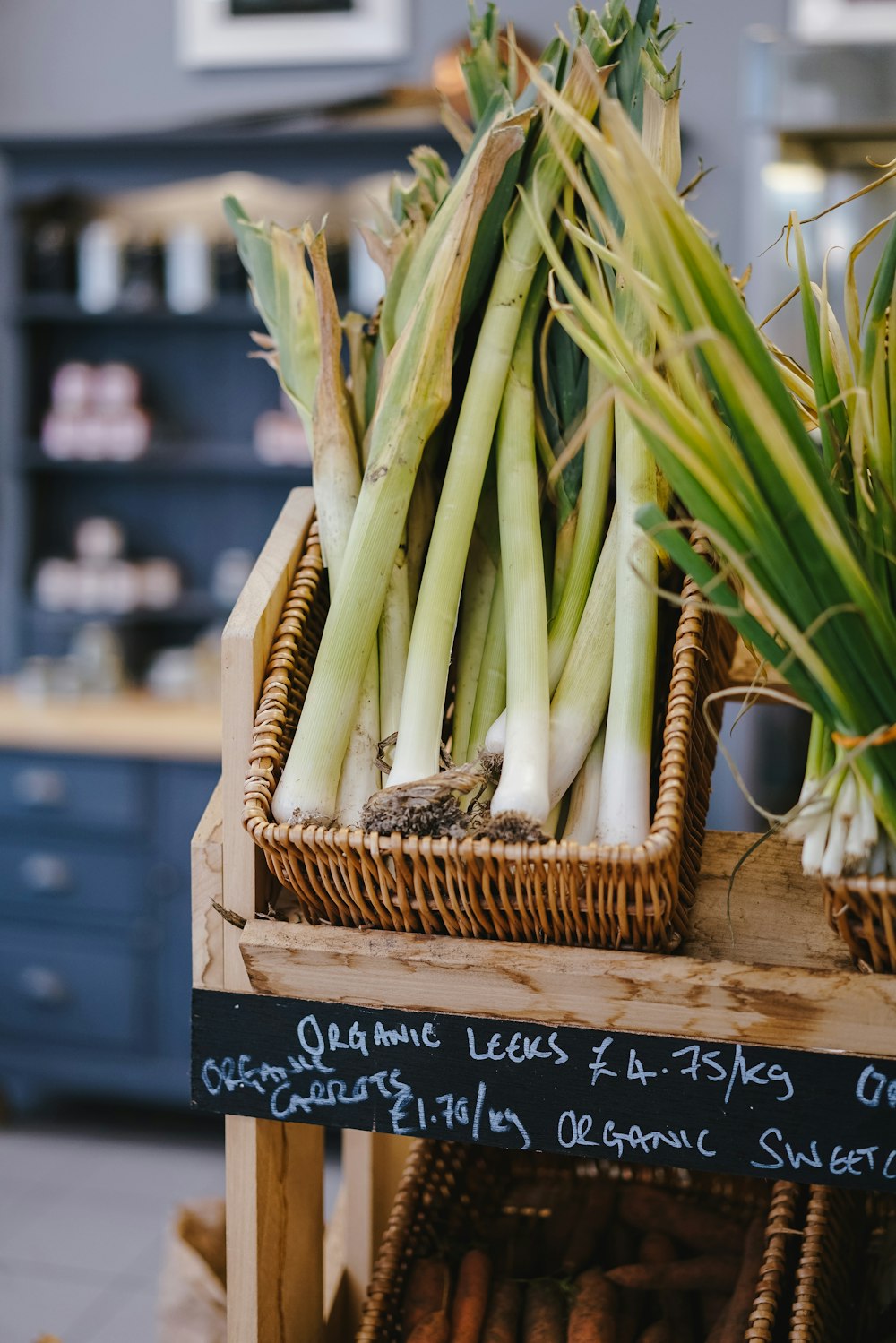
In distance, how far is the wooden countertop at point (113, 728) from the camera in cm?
277

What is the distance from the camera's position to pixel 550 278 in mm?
729

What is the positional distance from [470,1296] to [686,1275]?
0.17m

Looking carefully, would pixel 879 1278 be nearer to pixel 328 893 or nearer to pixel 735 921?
pixel 735 921

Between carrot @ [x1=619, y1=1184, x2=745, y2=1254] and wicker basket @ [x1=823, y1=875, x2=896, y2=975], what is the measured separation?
42 cm

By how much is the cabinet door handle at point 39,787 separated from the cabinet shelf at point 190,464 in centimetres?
89

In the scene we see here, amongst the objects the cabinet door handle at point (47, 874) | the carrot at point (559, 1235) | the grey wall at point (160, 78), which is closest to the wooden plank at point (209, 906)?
the carrot at point (559, 1235)

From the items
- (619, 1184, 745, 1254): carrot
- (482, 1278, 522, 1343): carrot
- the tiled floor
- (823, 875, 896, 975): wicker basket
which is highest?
(823, 875, 896, 975): wicker basket

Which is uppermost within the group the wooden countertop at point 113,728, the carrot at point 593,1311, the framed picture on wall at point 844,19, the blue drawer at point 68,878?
the framed picture on wall at point 844,19

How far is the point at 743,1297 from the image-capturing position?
2.85 ft

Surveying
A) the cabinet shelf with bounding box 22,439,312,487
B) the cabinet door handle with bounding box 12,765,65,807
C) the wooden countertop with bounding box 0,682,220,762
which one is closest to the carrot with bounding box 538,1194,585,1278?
the wooden countertop with bounding box 0,682,220,762

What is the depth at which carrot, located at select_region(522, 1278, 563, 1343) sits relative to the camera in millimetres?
887

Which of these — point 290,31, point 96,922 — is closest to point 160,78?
point 290,31

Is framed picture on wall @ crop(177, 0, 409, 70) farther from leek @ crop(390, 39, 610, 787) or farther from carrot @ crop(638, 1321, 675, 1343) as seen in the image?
carrot @ crop(638, 1321, 675, 1343)

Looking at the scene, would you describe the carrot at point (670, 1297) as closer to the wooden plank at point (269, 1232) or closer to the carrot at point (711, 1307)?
the carrot at point (711, 1307)
